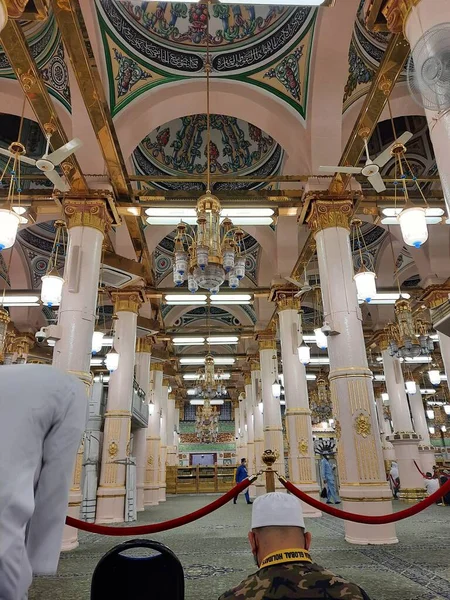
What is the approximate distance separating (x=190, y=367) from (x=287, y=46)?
1830cm

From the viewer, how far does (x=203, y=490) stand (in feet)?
75.6

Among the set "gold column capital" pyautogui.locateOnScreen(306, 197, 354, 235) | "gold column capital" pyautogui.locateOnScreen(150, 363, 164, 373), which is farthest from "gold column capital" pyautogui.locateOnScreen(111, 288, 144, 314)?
"gold column capital" pyautogui.locateOnScreen(150, 363, 164, 373)

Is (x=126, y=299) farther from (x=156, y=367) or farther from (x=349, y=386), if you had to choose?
(x=156, y=367)

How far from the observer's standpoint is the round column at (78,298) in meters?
5.97

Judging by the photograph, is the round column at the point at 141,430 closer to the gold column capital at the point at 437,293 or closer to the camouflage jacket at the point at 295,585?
the gold column capital at the point at 437,293

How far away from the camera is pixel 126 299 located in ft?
34.2

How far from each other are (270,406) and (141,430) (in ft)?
13.4

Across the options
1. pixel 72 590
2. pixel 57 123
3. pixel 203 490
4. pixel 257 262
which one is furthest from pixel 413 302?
pixel 203 490

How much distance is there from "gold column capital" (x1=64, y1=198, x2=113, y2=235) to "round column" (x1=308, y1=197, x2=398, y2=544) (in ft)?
12.1

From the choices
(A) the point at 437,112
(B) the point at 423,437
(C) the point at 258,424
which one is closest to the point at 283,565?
(A) the point at 437,112

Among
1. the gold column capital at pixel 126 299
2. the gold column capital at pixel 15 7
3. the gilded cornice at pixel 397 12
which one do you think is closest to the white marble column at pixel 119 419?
the gold column capital at pixel 126 299

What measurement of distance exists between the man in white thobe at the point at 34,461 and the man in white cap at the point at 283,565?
608mm

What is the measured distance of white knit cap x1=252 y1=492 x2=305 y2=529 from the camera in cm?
137

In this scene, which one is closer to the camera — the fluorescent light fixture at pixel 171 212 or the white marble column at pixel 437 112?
the white marble column at pixel 437 112
